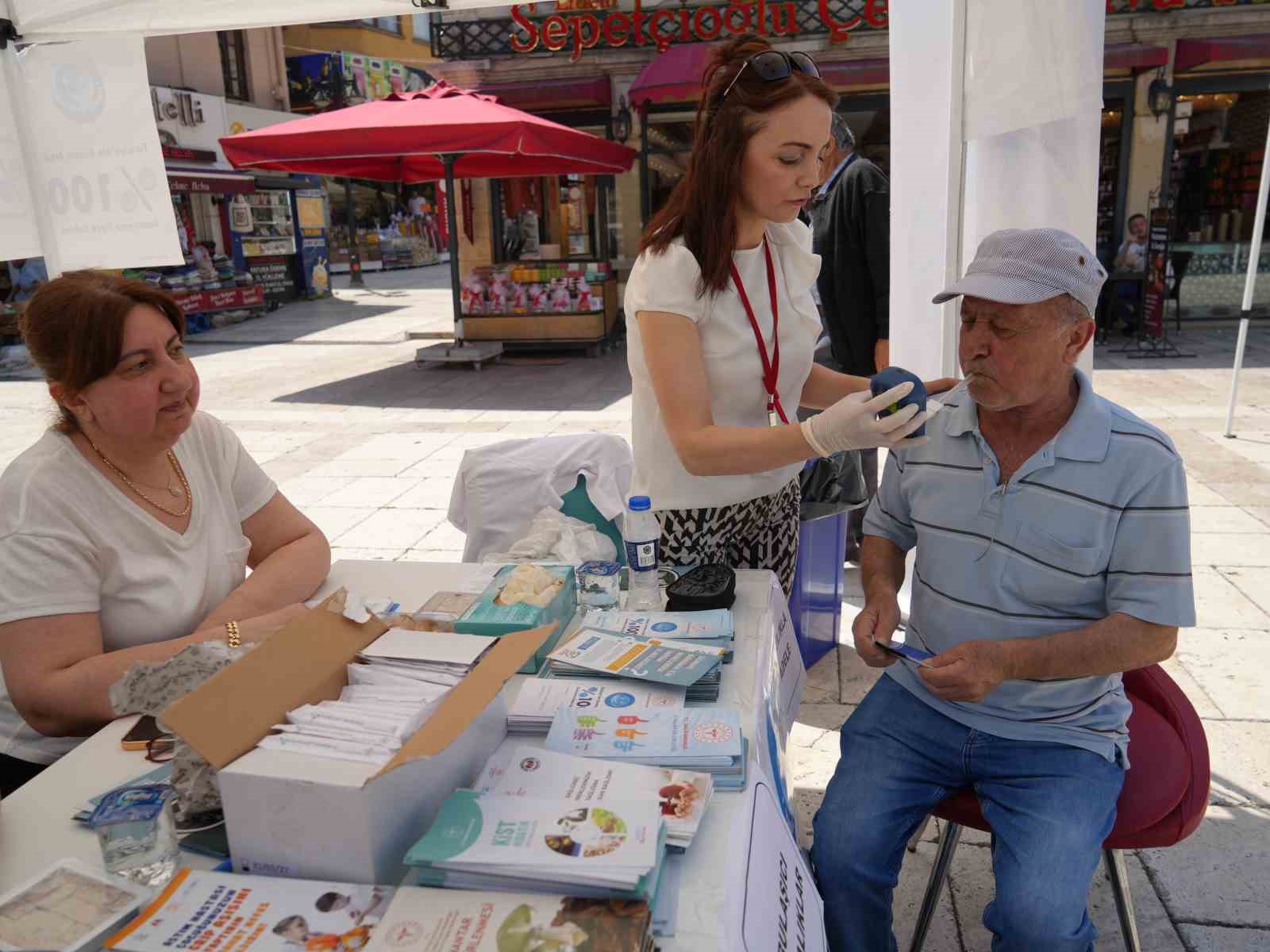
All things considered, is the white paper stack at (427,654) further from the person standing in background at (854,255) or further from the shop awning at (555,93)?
the shop awning at (555,93)

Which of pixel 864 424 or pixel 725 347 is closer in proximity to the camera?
pixel 864 424

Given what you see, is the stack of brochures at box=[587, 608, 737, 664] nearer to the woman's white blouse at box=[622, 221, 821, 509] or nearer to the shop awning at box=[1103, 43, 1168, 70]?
the woman's white blouse at box=[622, 221, 821, 509]

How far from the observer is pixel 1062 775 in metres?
1.78

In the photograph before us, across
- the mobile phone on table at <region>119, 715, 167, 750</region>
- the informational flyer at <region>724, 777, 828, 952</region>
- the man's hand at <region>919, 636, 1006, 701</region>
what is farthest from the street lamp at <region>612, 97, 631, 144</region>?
the informational flyer at <region>724, 777, 828, 952</region>

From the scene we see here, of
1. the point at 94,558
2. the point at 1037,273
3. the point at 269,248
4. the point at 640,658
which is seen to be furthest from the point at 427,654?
the point at 269,248

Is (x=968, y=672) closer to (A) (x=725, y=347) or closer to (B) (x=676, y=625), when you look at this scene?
(B) (x=676, y=625)

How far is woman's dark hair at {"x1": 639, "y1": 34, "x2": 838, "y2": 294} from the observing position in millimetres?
1939

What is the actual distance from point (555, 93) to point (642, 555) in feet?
38.7

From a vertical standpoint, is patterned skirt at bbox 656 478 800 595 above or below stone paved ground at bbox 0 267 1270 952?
above

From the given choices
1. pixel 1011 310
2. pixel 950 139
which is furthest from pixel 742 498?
pixel 950 139

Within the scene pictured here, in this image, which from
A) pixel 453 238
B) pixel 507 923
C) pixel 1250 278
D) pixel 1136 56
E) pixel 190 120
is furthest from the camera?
pixel 190 120

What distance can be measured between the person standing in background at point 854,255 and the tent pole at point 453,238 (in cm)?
675

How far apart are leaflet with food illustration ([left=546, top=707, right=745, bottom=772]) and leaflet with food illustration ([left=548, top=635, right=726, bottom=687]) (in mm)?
89

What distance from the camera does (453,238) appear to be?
10.7 m
